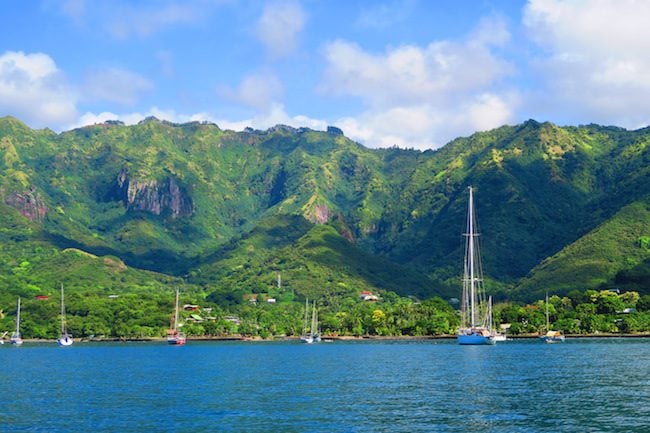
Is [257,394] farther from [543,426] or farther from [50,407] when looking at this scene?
[543,426]

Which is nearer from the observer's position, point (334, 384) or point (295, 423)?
point (295, 423)

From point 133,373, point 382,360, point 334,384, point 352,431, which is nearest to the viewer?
point 352,431

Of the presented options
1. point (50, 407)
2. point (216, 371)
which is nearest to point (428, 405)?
point (50, 407)

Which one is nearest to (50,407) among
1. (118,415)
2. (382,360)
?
(118,415)

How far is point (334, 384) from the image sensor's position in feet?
355

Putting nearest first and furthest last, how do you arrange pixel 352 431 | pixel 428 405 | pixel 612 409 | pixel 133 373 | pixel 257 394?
pixel 352 431 < pixel 612 409 < pixel 428 405 < pixel 257 394 < pixel 133 373

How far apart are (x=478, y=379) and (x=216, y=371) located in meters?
43.2

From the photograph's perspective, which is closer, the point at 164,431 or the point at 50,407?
the point at 164,431

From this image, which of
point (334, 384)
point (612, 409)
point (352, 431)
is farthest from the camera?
point (334, 384)

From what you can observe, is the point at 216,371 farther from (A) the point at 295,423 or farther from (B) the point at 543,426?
(B) the point at 543,426

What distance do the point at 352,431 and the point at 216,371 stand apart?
6907 cm

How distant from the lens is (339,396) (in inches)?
3669

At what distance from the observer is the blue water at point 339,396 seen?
72.4 metres

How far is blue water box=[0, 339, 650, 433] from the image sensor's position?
72.4m
